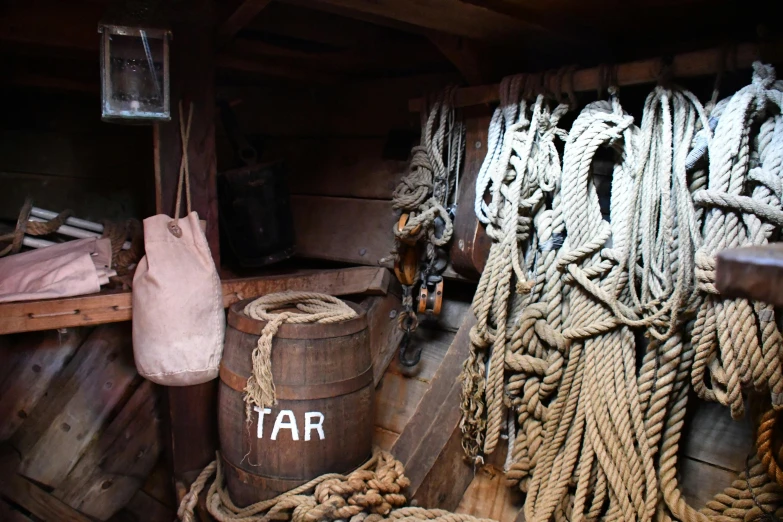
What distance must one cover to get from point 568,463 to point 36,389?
1.60m

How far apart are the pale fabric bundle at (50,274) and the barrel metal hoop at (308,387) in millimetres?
451

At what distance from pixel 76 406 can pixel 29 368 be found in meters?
0.18

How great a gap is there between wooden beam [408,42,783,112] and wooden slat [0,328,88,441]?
1.51 m

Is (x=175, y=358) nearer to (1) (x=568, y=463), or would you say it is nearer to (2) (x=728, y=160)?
(1) (x=568, y=463)

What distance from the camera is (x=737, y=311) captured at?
1197mm

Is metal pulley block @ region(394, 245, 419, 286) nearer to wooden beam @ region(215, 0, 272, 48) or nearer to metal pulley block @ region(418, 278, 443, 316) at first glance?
metal pulley block @ region(418, 278, 443, 316)

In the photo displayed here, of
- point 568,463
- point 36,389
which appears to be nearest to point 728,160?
point 568,463

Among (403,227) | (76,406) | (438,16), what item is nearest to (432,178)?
(403,227)

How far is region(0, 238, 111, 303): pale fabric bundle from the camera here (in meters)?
1.69

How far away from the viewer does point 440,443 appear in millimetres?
1716

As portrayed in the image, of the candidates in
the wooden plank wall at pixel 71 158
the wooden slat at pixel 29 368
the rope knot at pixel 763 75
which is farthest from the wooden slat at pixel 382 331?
the rope knot at pixel 763 75

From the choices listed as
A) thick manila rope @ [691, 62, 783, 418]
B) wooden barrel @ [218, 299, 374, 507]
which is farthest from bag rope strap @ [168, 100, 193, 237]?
thick manila rope @ [691, 62, 783, 418]

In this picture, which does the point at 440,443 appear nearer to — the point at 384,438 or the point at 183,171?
the point at 384,438

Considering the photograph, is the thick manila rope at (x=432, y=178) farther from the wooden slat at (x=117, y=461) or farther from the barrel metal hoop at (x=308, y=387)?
the wooden slat at (x=117, y=461)
